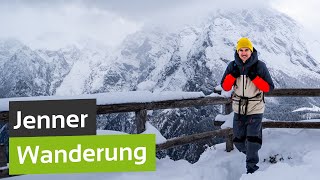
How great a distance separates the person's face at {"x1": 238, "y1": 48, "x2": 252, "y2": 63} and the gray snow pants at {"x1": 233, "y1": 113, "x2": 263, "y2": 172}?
0.86 metres

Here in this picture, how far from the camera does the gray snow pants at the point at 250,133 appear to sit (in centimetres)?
659

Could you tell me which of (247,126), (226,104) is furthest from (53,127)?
(226,104)

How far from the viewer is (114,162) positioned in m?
6.01

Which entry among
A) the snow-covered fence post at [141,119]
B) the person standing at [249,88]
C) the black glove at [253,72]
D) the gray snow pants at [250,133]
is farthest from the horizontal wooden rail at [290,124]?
the black glove at [253,72]

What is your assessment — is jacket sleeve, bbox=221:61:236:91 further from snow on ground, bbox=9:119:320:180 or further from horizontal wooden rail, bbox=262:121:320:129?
horizontal wooden rail, bbox=262:121:320:129

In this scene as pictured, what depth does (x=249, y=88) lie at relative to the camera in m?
6.46

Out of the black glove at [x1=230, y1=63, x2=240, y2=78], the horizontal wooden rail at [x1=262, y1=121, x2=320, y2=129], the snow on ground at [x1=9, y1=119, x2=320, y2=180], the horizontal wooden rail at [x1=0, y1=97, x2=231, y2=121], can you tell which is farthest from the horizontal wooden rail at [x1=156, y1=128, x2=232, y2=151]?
the black glove at [x1=230, y1=63, x2=240, y2=78]

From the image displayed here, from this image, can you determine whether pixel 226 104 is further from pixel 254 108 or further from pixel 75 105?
pixel 75 105

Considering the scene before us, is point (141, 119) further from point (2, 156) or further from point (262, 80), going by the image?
point (2, 156)

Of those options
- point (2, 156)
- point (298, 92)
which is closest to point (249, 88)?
point (298, 92)

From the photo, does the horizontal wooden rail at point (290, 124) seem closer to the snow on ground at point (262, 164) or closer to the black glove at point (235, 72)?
the snow on ground at point (262, 164)

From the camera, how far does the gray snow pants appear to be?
6586 mm

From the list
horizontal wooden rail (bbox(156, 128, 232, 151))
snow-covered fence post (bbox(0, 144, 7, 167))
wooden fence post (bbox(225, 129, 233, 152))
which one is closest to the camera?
snow-covered fence post (bbox(0, 144, 7, 167))

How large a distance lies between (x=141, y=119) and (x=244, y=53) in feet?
6.17
